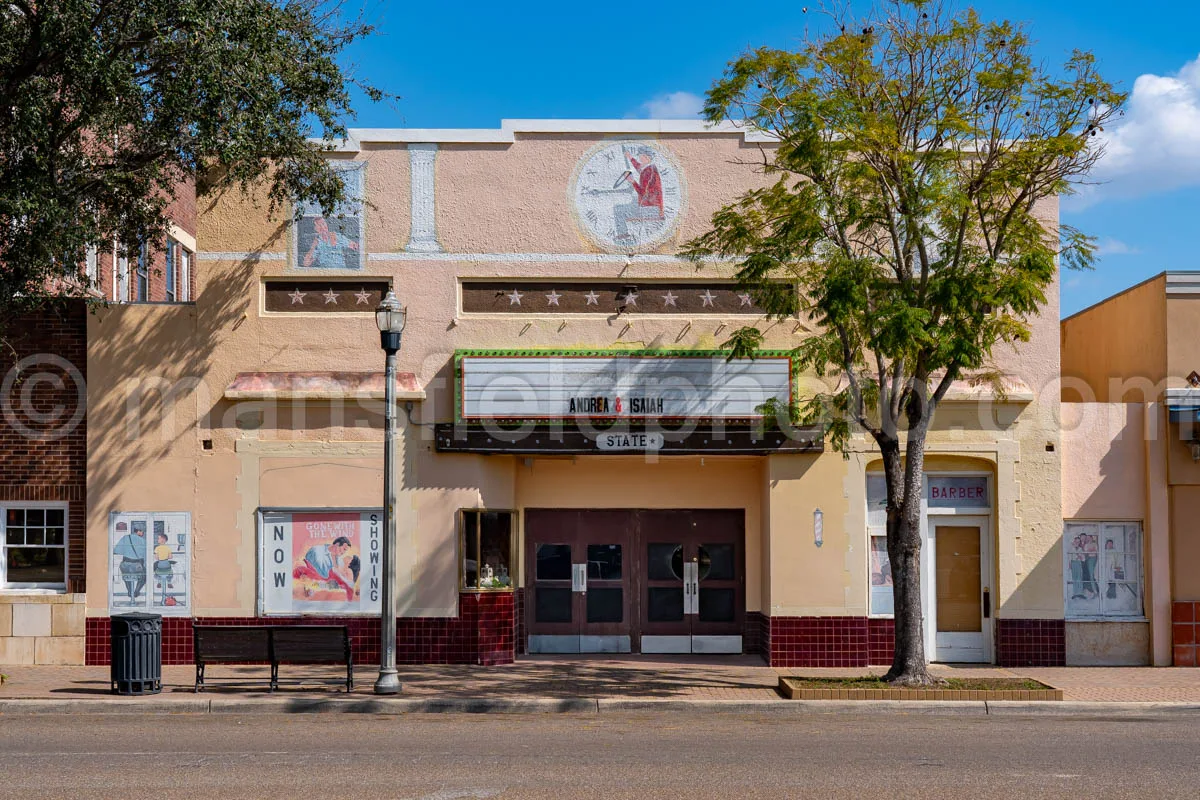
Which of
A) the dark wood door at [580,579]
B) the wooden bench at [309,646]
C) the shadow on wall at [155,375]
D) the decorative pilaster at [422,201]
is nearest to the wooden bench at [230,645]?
the wooden bench at [309,646]

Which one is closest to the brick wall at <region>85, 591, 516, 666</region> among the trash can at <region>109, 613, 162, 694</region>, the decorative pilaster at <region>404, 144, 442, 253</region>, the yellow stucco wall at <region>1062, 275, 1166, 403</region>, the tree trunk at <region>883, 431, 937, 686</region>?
the trash can at <region>109, 613, 162, 694</region>

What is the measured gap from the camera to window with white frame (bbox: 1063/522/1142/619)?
Answer: 59.4 feet

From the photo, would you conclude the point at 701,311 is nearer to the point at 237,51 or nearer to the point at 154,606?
the point at 237,51

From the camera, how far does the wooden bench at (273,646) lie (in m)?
15.4

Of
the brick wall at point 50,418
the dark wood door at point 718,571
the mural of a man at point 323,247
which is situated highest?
the mural of a man at point 323,247

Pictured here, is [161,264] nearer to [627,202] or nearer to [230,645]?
[627,202]

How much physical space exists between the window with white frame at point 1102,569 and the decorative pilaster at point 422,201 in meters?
10.0

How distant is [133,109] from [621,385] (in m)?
7.28

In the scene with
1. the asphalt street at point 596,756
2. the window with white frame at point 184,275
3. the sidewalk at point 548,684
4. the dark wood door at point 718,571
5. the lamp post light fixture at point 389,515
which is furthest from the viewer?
the window with white frame at point 184,275

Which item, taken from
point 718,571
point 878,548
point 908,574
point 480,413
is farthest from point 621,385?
point 908,574

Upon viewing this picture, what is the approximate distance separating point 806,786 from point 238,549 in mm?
10312

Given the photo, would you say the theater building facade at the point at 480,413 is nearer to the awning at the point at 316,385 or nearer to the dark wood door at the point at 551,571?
the awning at the point at 316,385

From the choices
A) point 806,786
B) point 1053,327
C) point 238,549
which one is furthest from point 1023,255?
point 238,549

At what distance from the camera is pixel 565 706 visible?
14.8m
